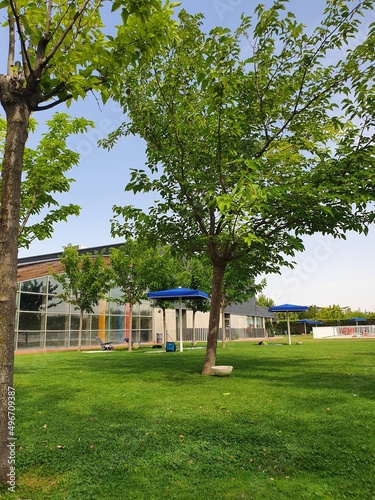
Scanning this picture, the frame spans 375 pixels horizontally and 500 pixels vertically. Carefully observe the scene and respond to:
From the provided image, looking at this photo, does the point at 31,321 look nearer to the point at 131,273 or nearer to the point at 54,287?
the point at 54,287

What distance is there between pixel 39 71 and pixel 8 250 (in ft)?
5.71

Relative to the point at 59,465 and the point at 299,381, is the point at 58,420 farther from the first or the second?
the point at 299,381

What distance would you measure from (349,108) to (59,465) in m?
8.76

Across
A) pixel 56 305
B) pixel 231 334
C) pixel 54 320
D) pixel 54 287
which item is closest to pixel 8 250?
pixel 54 287

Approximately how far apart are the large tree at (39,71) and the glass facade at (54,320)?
65.9ft

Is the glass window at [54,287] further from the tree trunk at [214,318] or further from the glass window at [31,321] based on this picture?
the tree trunk at [214,318]

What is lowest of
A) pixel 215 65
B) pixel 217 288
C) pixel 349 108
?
pixel 217 288

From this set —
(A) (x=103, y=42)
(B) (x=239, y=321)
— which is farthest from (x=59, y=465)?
(B) (x=239, y=321)

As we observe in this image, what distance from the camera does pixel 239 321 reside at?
180ft

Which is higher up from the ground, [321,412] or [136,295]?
[136,295]

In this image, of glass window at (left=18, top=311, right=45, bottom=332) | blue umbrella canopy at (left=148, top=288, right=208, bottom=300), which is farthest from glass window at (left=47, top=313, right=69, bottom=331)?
blue umbrella canopy at (left=148, top=288, right=208, bottom=300)

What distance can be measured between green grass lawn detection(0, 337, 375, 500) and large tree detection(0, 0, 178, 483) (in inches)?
39.5

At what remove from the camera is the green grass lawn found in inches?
140

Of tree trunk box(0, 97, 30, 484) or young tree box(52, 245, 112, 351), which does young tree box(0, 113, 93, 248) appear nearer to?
tree trunk box(0, 97, 30, 484)
